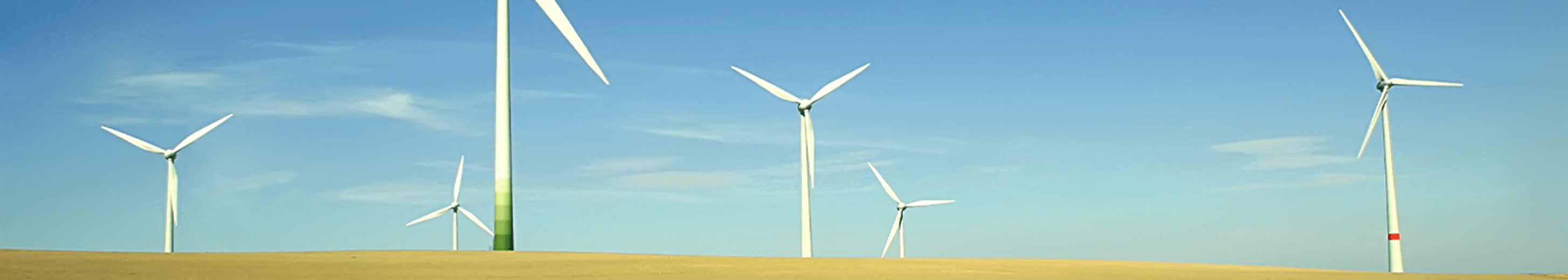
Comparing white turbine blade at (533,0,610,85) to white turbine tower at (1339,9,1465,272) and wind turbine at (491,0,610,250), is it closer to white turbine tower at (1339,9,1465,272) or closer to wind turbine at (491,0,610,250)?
wind turbine at (491,0,610,250)

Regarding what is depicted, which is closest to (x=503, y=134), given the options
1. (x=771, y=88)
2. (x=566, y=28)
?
(x=566, y=28)

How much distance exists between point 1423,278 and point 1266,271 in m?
7.50

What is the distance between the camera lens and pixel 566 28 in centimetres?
4347

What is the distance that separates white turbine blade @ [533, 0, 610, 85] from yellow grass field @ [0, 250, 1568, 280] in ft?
18.4

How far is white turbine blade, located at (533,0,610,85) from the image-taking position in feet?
138

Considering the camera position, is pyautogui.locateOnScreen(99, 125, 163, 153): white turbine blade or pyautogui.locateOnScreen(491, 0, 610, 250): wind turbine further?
pyautogui.locateOnScreen(99, 125, 163, 153): white turbine blade

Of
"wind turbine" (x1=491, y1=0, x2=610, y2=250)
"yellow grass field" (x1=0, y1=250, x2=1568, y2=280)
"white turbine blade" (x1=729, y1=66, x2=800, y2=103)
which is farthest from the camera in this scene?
"white turbine blade" (x1=729, y1=66, x2=800, y2=103)

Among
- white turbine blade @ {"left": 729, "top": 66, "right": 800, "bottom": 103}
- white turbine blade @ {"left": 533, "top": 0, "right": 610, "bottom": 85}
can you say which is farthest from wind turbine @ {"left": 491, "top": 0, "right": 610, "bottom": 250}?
white turbine blade @ {"left": 729, "top": 66, "right": 800, "bottom": 103}

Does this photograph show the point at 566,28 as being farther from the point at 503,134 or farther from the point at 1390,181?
the point at 1390,181

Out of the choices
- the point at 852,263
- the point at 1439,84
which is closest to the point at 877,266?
the point at 852,263

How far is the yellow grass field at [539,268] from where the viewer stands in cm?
2911

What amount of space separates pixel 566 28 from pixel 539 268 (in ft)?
39.8

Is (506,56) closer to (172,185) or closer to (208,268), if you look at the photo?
(208,268)

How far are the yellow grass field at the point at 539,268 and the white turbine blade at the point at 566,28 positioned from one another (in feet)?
18.4
